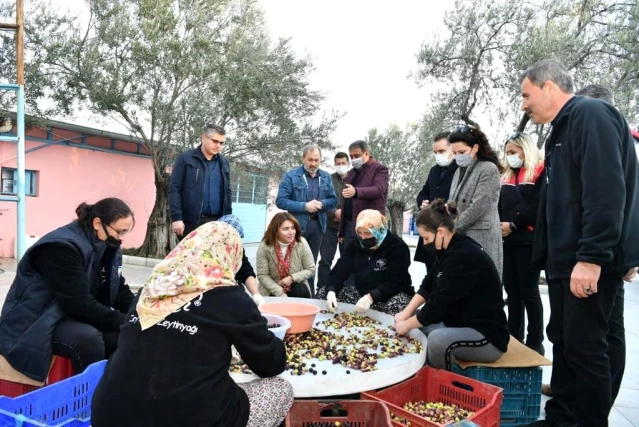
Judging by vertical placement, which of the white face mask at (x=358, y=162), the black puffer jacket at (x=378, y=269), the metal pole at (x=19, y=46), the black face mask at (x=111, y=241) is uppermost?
the metal pole at (x=19, y=46)

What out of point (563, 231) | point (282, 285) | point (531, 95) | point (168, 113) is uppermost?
point (168, 113)

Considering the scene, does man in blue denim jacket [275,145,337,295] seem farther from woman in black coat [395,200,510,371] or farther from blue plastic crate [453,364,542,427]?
blue plastic crate [453,364,542,427]

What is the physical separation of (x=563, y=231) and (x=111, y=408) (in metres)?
2.03

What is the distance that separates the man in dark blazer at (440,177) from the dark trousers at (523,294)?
682 millimetres

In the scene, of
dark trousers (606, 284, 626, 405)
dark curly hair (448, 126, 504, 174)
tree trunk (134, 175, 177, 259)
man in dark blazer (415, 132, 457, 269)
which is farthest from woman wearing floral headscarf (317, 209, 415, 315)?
tree trunk (134, 175, 177, 259)

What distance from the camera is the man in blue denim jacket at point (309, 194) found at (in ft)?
16.6

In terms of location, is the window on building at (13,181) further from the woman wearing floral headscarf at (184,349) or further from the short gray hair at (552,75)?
the short gray hair at (552,75)

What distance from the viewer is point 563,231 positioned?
2.22 meters

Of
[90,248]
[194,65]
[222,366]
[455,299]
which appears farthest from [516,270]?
[194,65]

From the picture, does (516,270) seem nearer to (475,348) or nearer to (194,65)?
(475,348)

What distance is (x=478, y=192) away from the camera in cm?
362

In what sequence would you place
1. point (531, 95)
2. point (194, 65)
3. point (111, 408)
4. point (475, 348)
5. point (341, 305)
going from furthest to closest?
point (194, 65) < point (341, 305) < point (475, 348) < point (531, 95) < point (111, 408)

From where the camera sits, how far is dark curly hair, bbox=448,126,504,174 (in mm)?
3746

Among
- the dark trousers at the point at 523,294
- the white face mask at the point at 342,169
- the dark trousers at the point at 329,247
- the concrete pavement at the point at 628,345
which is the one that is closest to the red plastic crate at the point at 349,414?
the concrete pavement at the point at 628,345
